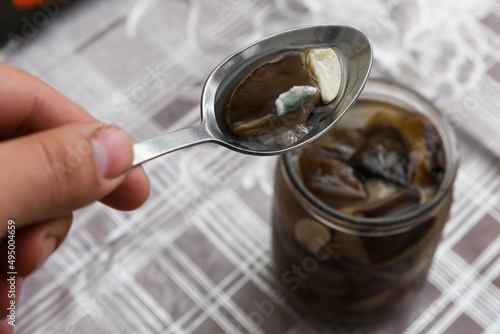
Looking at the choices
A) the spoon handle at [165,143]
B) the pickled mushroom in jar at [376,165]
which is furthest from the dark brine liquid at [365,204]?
the spoon handle at [165,143]

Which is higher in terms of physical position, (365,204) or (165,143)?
(165,143)

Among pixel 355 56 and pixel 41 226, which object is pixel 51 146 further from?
pixel 355 56

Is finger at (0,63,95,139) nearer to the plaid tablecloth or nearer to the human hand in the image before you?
the human hand

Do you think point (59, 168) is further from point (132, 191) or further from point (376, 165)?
point (376, 165)

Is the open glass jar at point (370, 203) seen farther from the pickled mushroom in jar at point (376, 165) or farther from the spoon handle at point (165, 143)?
the spoon handle at point (165, 143)

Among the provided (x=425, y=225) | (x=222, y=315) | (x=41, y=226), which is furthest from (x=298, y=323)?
(x=41, y=226)

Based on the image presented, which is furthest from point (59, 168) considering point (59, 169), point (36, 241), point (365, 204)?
point (365, 204)
